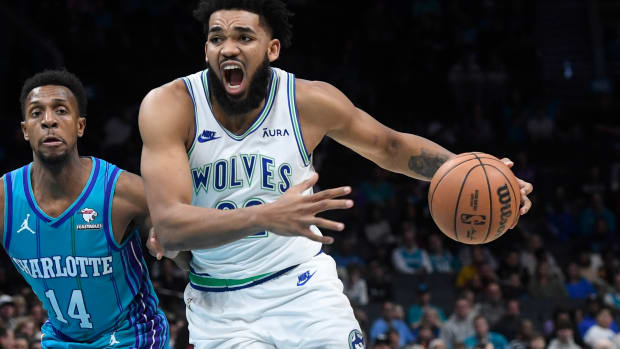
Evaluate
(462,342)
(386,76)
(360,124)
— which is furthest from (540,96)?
(360,124)

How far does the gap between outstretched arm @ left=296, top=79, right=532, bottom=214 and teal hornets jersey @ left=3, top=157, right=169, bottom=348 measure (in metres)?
1.01

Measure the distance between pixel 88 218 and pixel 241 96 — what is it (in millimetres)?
940

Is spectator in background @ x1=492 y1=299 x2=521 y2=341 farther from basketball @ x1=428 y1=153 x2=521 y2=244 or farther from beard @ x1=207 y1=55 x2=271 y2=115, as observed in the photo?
beard @ x1=207 y1=55 x2=271 y2=115

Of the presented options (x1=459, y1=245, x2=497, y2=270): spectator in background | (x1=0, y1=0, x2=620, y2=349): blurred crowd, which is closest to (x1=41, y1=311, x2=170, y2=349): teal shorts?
(x1=0, y1=0, x2=620, y2=349): blurred crowd

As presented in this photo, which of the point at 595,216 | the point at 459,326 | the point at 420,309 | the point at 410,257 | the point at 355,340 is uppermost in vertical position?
the point at 595,216

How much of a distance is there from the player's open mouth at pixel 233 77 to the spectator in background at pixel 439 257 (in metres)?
8.83

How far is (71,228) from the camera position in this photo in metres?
4.12

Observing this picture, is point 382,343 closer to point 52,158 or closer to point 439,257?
point 439,257

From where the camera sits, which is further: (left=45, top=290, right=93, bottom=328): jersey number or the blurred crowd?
the blurred crowd

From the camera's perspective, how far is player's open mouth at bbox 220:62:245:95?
12.8ft

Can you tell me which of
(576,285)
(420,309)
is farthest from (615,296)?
(420,309)

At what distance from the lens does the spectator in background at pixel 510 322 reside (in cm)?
1070

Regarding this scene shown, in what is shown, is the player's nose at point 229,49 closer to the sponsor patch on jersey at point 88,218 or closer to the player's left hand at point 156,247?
the player's left hand at point 156,247

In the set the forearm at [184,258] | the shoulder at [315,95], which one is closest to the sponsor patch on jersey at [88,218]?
the forearm at [184,258]
